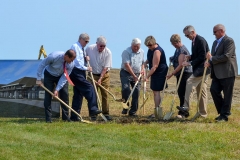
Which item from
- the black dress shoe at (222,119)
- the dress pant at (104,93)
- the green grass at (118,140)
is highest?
the dress pant at (104,93)

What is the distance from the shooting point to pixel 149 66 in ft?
36.7

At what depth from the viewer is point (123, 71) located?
36.8 ft

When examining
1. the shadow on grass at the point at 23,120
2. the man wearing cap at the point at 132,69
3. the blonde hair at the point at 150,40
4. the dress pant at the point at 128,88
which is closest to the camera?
the shadow on grass at the point at 23,120

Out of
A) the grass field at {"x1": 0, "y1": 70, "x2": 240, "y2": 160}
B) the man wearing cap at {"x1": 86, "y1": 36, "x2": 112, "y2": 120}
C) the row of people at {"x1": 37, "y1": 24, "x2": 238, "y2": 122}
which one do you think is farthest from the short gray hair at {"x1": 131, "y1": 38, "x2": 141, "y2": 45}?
the grass field at {"x1": 0, "y1": 70, "x2": 240, "y2": 160}

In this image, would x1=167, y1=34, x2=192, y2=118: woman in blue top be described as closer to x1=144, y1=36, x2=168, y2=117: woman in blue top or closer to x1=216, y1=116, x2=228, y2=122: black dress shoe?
x1=144, y1=36, x2=168, y2=117: woman in blue top

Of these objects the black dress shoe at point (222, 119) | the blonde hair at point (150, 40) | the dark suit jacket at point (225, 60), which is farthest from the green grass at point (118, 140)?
the blonde hair at point (150, 40)

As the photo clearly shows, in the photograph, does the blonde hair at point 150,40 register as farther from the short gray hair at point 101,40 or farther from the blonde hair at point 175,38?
the short gray hair at point 101,40

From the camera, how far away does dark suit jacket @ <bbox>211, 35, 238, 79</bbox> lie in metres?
9.62

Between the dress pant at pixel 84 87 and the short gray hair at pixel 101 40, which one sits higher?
the short gray hair at pixel 101 40

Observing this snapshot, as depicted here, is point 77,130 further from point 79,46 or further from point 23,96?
point 23,96

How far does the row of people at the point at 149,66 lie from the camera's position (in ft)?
31.9

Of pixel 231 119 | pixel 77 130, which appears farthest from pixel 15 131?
pixel 231 119

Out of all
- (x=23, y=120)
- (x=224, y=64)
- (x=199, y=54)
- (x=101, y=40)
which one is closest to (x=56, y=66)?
(x=101, y=40)

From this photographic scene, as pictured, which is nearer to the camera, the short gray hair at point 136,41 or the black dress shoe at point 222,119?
the black dress shoe at point 222,119
